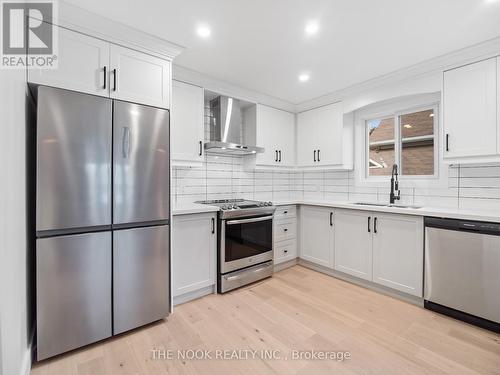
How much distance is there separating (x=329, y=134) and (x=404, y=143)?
3.06 ft

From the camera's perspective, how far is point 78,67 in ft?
5.60

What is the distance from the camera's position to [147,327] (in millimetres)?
2023

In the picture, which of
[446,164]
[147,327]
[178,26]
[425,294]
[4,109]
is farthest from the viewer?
[446,164]

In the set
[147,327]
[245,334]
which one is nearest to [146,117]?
[147,327]

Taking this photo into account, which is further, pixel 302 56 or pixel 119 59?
pixel 302 56

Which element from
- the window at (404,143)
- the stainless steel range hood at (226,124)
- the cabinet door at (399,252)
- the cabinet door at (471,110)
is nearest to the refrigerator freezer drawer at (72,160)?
the stainless steel range hood at (226,124)

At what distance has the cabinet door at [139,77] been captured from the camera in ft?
6.11

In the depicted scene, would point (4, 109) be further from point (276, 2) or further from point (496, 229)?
point (496, 229)

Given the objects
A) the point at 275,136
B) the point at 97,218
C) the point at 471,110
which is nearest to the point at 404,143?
the point at 471,110

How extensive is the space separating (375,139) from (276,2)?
241 centimetres

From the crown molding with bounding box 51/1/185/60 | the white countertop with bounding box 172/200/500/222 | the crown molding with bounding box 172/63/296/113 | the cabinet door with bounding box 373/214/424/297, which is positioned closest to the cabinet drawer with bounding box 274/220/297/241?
the white countertop with bounding box 172/200/500/222

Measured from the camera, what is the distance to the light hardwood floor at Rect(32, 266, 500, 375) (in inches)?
62.2

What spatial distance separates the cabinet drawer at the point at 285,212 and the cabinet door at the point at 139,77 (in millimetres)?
1939

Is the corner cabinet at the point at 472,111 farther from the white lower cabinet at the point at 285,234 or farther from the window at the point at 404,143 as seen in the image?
the white lower cabinet at the point at 285,234
